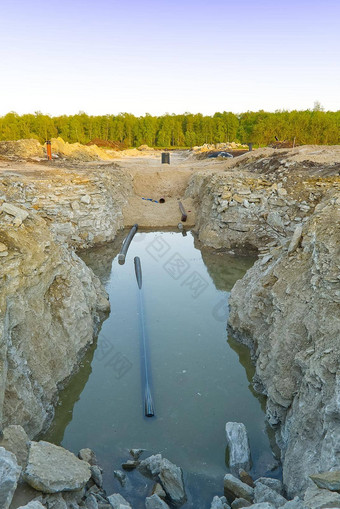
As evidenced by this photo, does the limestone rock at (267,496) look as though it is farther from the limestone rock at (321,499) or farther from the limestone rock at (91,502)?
the limestone rock at (91,502)

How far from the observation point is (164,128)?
208 feet

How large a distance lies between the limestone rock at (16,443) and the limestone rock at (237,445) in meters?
3.15

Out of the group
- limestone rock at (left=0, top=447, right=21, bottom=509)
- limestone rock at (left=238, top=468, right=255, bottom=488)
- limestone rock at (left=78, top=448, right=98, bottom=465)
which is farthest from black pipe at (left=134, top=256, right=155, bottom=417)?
limestone rock at (left=0, top=447, right=21, bottom=509)

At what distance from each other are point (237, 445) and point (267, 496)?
3.71 feet

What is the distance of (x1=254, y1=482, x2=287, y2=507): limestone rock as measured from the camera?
440 centimetres

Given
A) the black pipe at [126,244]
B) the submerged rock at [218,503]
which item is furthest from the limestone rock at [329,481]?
the black pipe at [126,244]

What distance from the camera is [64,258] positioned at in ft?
28.2

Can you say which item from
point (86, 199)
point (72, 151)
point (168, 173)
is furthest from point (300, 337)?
point (72, 151)

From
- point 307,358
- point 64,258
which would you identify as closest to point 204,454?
point 307,358

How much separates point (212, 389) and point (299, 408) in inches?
84.3

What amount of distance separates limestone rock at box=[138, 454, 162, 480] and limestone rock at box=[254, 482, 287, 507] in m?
1.47

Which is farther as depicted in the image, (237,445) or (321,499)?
(237,445)

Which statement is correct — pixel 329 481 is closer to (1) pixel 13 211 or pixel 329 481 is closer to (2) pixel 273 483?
(2) pixel 273 483

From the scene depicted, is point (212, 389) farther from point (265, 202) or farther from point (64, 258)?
point (265, 202)
